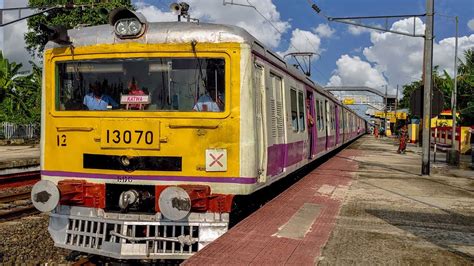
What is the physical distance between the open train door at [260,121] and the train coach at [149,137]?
6cm

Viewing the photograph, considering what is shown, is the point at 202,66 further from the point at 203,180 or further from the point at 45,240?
the point at 45,240

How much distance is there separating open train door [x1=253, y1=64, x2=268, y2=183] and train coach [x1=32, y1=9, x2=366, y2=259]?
57mm

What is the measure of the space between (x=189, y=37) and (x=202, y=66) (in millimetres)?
396

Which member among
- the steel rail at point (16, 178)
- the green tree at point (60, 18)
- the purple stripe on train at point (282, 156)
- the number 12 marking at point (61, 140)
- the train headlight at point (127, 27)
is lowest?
the steel rail at point (16, 178)

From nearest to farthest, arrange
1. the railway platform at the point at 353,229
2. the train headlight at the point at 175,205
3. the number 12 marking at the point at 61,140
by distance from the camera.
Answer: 1. the railway platform at the point at 353,229
2. the train headlight at the point at 175,205
3. the number 12 marking at the point at 61,140

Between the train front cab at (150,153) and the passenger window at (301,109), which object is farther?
the passenger window at (301,109)

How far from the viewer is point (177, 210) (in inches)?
213

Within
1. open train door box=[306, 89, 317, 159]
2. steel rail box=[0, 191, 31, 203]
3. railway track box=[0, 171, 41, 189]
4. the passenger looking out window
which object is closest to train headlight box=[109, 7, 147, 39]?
the passenger looking out window

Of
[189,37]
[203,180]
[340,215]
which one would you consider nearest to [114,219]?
[203,180]

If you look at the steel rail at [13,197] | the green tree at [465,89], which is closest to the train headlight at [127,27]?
the steel rail at [13,197]

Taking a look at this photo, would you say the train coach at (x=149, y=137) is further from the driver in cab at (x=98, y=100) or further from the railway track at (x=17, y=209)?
the railway track at (x=17, y=209)

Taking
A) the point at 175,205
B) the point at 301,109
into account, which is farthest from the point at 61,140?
the point at 301,109

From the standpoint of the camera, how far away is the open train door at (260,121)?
6320 millimetres

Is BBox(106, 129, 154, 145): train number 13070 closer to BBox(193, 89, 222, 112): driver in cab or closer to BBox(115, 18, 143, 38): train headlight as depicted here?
BBox(193, 89, 222, 112): driver in cab
